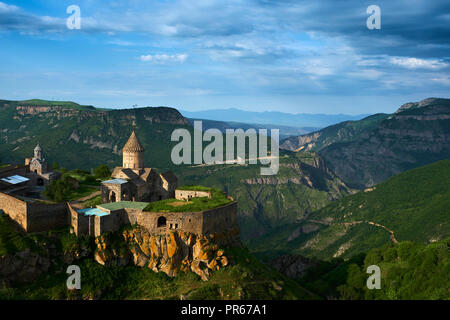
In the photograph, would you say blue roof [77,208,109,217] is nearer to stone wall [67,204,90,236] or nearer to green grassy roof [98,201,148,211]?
green grassy roof [98,201,148,211]

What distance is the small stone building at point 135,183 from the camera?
203 feet

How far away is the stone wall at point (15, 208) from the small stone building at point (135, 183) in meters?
11.9

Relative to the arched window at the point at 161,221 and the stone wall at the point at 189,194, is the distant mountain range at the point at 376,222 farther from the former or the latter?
the arched window at the point at 161,221

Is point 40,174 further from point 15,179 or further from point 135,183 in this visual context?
point 135,183

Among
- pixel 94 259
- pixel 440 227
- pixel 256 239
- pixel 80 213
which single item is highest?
pixel 80 213

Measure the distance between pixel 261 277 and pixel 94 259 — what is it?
20.5 metres

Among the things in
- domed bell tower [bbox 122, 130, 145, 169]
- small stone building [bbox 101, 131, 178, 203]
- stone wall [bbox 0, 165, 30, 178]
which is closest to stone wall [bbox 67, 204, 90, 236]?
small stone building [bbox 101, 131, 178, 203]

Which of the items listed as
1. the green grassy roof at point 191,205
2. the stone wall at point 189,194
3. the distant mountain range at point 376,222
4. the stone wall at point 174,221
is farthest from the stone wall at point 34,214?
the distant mountain range at point 376,222

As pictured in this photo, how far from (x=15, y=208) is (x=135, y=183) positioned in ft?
57.3

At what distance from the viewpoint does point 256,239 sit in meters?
178

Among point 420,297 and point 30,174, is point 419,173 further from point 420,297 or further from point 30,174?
point 30,174

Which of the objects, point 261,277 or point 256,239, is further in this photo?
point 256,239

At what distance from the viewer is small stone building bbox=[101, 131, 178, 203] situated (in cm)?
6175

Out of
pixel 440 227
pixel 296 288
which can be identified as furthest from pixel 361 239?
pixel 296 288
